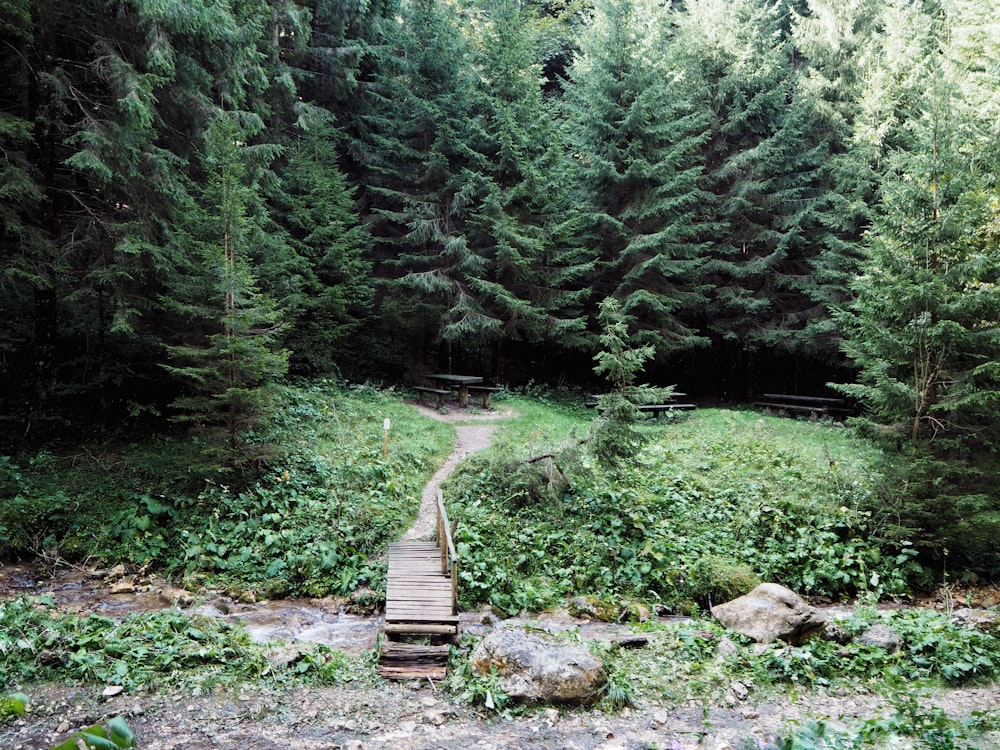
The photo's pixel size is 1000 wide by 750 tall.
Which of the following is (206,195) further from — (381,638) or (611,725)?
(611,725)

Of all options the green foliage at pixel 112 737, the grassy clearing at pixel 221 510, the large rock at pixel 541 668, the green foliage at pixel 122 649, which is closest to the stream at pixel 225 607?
the grassy clearing at pixel 221 510

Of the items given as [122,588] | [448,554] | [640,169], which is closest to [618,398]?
[448,554]

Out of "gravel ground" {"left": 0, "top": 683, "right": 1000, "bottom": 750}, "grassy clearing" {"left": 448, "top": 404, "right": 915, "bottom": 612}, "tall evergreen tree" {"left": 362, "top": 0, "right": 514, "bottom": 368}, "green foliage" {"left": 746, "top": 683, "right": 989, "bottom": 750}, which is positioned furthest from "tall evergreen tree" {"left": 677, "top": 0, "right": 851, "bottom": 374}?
"green foliage" {"left": 746, "top": 683, "right": 989, "bottom": 750}

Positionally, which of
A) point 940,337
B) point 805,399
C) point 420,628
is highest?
point 940,337

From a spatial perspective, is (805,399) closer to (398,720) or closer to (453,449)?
(453,449)

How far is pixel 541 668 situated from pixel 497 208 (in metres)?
18.0

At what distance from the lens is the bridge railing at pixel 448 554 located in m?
8.08

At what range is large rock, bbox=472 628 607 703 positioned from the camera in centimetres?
650

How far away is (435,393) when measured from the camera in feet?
69.7

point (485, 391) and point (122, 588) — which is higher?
point (485, 391)

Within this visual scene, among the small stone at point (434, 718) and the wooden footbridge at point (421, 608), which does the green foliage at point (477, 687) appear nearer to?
the wooden footbridge at point (421, 608)

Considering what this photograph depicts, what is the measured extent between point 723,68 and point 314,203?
57.1 ft

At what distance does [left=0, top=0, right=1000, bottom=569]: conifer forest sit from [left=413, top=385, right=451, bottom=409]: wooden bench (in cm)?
167

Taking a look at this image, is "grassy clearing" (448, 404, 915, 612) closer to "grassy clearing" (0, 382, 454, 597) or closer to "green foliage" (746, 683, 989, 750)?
"grassy clearing" (0, 382, 454, 597)
